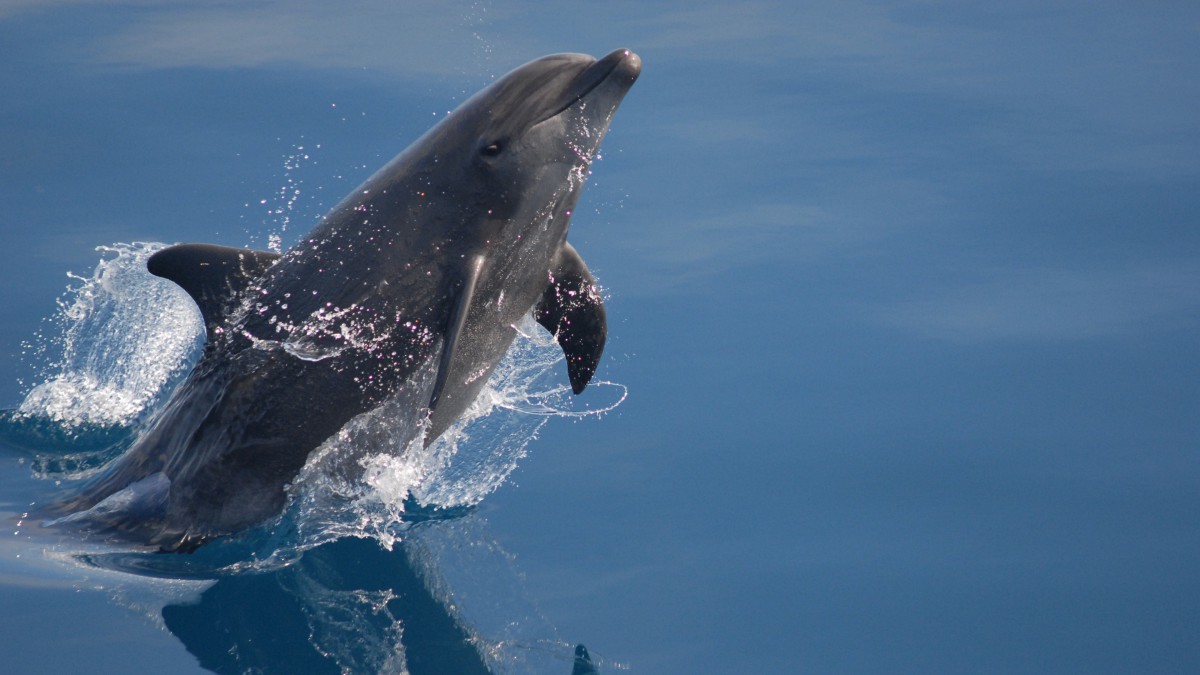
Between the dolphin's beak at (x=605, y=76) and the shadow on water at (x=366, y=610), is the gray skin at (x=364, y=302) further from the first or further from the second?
the shadow on water at (x=366, y=610)

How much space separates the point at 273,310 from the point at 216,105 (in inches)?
233

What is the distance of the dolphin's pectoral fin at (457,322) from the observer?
19.2 ft

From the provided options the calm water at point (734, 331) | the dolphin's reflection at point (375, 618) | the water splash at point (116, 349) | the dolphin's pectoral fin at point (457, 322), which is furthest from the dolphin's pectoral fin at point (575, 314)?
the water splash at point (116, 349)

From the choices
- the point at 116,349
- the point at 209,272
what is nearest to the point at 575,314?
the point at 209,272

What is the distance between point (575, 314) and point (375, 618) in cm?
229

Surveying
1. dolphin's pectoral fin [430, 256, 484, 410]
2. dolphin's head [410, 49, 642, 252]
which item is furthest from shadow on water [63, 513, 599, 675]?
dolphin's head [410, 49, 642, 252]

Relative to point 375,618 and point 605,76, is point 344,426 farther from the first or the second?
point 605,76

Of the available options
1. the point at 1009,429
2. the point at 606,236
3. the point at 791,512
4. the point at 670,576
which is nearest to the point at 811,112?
the point at 606,236

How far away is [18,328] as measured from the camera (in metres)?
8.52

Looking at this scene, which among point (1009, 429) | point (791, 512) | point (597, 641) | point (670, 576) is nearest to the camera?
point (597, 641)

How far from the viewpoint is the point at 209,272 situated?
20.7 feet

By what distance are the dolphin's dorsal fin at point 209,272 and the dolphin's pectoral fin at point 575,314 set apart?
1.51 metres

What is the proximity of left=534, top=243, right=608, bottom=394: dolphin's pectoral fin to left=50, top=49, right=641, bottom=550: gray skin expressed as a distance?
1.34 feet

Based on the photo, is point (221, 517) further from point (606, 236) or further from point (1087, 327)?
point (1087, 327)
